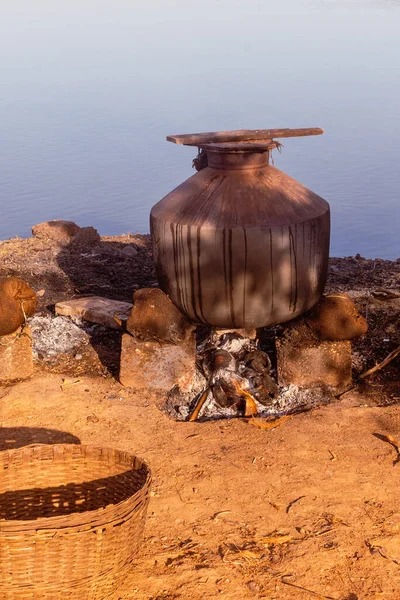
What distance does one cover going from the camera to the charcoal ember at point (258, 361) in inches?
197

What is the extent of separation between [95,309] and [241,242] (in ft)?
6.37

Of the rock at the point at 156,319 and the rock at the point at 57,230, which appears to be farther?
the rock at the point at 57,230

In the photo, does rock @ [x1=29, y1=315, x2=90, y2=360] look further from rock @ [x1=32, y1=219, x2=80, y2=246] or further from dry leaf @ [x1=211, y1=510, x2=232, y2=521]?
rock @ [x1=32, y1=219, x2=80, y2=246]

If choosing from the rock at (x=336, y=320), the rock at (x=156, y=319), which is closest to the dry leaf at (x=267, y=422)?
the rock at (x=336, y=320)

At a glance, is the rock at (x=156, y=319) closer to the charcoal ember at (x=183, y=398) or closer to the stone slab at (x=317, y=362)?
the charcoal ember at (x=183, y=398)

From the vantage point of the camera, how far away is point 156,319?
489cm

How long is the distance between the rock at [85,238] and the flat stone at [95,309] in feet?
7.19

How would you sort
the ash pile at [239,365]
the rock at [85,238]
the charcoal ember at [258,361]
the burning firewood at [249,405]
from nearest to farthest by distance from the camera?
1. the burning firewood at [249,405]
2. the ash pile at [239,365]
3. the charcoal ember at [258,361]
4. the rock at [85,238]

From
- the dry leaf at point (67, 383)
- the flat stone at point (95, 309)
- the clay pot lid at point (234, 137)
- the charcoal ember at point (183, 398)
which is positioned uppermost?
the clay pot lid at point (234, 137)

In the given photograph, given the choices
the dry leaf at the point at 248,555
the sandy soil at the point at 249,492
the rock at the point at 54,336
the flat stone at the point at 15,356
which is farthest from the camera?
the rock at the point at 54,336

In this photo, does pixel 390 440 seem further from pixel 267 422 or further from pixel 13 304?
pixel 13 304

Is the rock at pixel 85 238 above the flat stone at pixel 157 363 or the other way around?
above

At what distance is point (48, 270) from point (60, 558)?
496 centimetres

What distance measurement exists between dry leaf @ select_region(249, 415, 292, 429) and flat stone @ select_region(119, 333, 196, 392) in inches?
26.7
